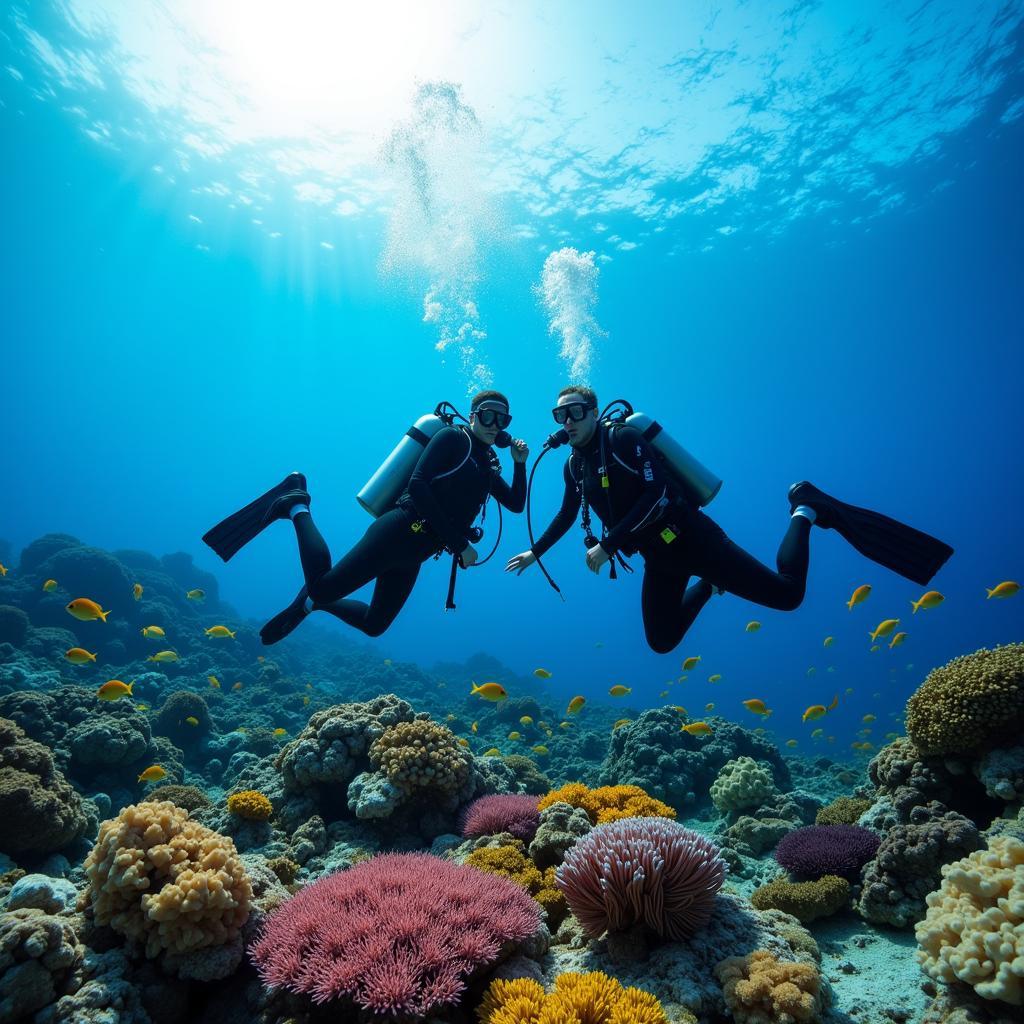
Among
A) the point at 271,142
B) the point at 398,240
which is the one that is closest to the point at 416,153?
the point at 271,142

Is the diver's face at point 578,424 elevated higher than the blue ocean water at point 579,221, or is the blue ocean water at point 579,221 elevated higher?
the blue ocean water at point 579,221

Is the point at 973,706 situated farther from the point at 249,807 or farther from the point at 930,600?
the point at 249,807

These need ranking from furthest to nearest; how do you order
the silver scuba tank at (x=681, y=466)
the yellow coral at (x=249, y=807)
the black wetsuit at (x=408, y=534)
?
the silver scuba tank at (x=681, y=466), the black wetsuit at (x=408, y=534), the yellow coral at (x=249, y=807)

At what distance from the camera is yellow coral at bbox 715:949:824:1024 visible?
2.54 meters

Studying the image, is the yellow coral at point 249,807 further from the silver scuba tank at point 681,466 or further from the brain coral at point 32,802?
the silver scuba tank at point 681,466

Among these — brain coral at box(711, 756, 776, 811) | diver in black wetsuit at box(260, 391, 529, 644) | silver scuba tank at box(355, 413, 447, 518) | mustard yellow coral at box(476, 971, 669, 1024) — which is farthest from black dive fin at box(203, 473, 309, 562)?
brain coral at box(711, 756, 776, 811)

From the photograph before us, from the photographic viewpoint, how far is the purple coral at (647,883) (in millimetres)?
3193

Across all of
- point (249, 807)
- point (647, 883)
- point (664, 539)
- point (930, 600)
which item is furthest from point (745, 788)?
point (249, 807)

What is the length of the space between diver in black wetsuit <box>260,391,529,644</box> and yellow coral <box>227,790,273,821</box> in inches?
64.9

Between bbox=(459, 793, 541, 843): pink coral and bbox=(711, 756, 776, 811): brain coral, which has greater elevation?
bbox=(711, 756, 776, 811): brain coral

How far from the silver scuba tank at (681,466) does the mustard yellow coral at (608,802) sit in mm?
3358

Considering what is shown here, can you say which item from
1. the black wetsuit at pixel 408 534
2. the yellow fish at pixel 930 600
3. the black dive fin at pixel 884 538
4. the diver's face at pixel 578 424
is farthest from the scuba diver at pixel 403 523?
the yellow fish at pixel 930 600

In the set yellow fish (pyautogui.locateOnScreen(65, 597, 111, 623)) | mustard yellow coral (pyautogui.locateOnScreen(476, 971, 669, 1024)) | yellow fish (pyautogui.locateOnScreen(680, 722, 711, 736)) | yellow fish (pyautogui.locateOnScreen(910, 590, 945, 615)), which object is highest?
yellow fish (pyautogui.locateOnScreen(910, 590, 945, 615))

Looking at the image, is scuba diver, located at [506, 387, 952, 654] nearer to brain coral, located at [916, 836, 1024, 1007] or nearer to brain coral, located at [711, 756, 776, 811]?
brain coral, located at [916, 836, 1024, 1007]
